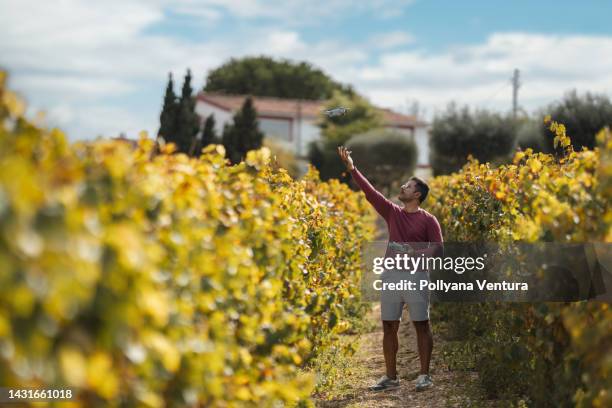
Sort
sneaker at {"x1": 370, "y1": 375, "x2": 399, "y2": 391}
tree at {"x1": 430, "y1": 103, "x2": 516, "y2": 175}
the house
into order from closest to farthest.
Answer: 1. sneaker at {"x1": 370, "y1": 375, "x2": 399, "y2": 391}
2. tree at {"x1": 430, "y1": 103, "x2": 516, "y2": 175}
3. the house

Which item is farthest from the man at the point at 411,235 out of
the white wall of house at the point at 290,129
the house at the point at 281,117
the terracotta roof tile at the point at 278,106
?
the white wall of house at the point at 290,129

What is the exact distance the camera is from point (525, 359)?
16.1ft

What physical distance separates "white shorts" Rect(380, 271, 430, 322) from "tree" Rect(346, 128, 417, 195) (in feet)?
109

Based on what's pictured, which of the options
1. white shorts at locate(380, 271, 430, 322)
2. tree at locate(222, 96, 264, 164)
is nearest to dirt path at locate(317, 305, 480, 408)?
white shorts at locate(380, 271, 430, 322)

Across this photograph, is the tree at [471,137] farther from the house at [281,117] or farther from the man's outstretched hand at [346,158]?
the man's outstretched hand at [346,158]

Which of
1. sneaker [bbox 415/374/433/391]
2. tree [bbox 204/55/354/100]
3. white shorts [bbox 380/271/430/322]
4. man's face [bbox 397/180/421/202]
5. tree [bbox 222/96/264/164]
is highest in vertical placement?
tree [bbox 204/55/354/100]

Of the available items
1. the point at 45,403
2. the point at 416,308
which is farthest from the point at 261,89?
the point at 45,403

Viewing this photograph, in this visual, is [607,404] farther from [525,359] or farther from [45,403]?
[45,403]

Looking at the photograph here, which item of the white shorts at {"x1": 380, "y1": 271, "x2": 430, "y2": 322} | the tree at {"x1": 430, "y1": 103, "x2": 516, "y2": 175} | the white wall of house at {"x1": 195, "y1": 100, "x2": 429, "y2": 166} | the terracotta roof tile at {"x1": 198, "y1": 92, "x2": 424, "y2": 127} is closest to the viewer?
the white shorts at {"x1": 380, "y1": 271, "x2": 430, "y2": 322}

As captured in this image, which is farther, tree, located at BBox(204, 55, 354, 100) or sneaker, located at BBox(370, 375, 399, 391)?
tree, located at BBox(204, 55, 354, 100)

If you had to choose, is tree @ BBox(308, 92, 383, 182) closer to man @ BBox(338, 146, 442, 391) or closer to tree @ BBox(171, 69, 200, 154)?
tree @ BBox(171, 69, 200, 154)

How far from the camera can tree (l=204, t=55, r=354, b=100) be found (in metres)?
63.8

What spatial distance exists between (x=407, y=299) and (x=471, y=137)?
3361cm

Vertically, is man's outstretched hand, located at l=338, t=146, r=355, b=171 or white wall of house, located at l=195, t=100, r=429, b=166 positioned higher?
white wall of house, located at l=195, t=100, r=429, b=166
